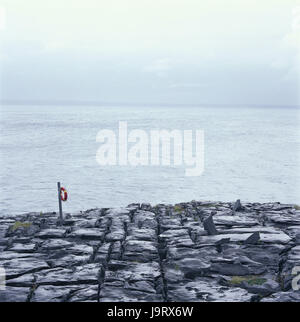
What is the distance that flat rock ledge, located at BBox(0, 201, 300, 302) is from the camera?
745 cm

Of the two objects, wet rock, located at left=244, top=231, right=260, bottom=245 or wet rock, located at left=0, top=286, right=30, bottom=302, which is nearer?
wet rock, located at left=0, top=286, right=30, bottom=302

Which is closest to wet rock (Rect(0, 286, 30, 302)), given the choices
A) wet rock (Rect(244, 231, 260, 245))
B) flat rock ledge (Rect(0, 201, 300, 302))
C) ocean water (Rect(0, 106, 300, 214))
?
flat rock ledge (Rect(0, 201, 300, 302))

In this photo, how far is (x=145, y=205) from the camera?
1457 centimetres

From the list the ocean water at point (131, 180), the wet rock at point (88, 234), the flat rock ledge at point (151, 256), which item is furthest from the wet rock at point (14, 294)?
the ocean water at point (131, 180)

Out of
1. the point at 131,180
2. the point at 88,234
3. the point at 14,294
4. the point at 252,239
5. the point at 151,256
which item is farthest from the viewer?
the point at 131,180

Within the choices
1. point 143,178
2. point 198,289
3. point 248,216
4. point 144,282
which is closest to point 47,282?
point 144,282

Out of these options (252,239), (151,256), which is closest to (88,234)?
(151,256)

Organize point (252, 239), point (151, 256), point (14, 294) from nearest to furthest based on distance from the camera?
point (14, 294), point (151, 256), point (252, 239)

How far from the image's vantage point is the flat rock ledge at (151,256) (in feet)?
24.4

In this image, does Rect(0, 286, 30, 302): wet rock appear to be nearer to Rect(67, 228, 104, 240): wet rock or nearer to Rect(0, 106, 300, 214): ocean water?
Rect(67, 228, 104, 240): wet rock

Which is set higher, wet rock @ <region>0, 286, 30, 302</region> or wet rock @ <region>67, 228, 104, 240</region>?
wet rock @ <region>67, 228, 104, 240</region>

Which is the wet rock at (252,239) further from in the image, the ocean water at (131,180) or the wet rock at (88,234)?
the ocean water at (131,180)

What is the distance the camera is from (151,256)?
9227mm

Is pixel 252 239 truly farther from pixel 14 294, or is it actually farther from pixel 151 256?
pixel 14 294
